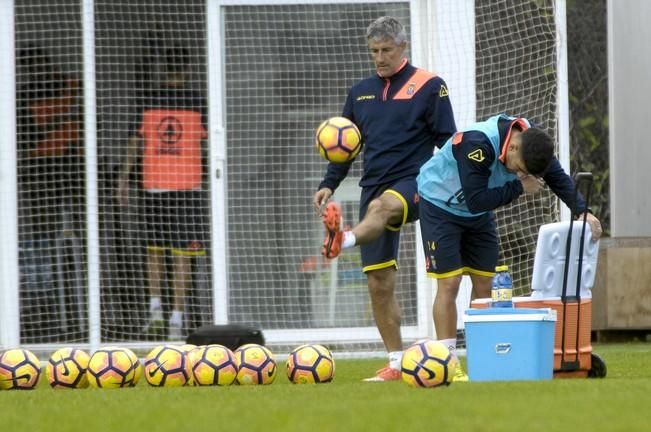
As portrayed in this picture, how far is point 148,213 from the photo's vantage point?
11828 mm

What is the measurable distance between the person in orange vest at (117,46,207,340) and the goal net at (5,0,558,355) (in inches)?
0.5

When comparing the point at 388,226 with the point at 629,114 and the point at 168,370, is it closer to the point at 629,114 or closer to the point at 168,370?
the point at 168,370

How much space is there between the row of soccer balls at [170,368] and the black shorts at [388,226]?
1.05 meters

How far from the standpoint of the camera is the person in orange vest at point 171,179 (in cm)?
1173

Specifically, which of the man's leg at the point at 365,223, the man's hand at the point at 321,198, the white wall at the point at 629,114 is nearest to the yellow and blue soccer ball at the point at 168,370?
the man's leg at the point at 365,223

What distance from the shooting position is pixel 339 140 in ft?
26.7

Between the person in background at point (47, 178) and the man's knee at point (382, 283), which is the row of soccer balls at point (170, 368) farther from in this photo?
the person in background at point (47, 178)

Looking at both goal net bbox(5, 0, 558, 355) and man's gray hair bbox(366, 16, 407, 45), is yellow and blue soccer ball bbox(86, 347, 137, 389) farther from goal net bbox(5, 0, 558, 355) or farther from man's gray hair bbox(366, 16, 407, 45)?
A: goal net bbox(5, 0, 558, 355)

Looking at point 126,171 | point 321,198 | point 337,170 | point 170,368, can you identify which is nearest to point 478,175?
point 321,198

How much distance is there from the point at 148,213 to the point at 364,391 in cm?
580

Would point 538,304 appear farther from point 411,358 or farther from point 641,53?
point 641,53

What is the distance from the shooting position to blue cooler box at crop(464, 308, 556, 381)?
689 cm

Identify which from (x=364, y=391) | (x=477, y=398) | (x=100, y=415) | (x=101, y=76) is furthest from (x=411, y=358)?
(x=101, y=76)

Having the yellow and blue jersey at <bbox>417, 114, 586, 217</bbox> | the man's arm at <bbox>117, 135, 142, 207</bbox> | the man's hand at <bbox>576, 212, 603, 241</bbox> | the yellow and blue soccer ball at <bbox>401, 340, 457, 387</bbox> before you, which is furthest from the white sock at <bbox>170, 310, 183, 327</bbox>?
the yellow and blue soccer ball at <bbox>401, 340, 457, 387</bbox>
